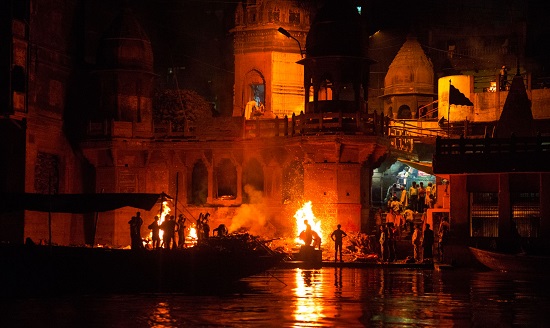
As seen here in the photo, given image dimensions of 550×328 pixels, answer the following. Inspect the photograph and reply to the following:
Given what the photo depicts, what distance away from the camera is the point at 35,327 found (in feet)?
55.3

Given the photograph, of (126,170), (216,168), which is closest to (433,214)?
(216,168)

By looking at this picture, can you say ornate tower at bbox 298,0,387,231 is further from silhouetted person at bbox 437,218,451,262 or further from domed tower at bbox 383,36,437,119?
domed tower at bbox 383,36,437,119

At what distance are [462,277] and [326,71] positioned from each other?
43.3ft

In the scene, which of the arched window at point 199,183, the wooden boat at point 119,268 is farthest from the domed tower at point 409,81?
the wooden boat at point 119,268

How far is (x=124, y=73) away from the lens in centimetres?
4188

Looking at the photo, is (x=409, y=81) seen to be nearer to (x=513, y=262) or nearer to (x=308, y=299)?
(x=513, y=262)

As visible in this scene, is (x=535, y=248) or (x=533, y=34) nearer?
(x=535, y=248)

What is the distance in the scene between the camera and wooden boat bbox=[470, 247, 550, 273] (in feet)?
96.7

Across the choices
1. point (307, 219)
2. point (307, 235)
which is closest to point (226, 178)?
point (307, 219)

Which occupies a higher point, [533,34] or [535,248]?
[533,34]

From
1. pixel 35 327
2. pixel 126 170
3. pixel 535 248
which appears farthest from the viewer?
pixel 126 170

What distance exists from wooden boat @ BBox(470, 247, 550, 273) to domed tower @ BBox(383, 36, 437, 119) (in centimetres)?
2414

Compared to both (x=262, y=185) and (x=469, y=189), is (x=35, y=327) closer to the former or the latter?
(x=469, y=189)

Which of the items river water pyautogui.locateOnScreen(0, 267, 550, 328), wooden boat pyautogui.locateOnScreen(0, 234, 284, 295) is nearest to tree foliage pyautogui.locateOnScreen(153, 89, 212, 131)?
river water pyautogui.locateOnScreen(0, 267, 550, 328)
